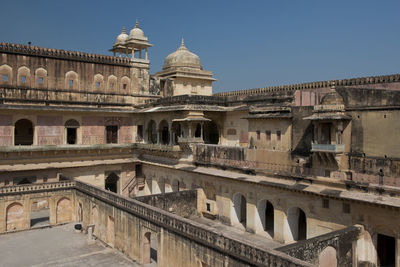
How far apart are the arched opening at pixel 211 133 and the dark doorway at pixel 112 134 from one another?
594 centimetres

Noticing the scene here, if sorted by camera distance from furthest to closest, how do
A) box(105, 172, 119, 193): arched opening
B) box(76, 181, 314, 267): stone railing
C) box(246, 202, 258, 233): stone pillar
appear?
box(105, 172, 119, 193): arched opening → box(246, 202, 258, 233): stone pillar → box(76, 181, 314, 267): stone railing

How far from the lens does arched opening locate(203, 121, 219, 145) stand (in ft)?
76.3

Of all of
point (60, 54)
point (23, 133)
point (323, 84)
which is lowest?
point (23, 133)

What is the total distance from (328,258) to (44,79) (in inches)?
729

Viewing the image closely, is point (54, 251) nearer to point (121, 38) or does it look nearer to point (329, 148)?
point (329, 148)

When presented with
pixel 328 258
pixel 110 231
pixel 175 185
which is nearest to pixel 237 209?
pixel 175 185

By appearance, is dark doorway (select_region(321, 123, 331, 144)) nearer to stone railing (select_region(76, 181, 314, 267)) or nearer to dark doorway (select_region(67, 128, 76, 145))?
stone railing (select_region(76, 181, 314, 267))

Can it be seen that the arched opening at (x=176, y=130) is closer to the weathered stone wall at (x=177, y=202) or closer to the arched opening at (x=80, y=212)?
the weathered stone wall at (x=177, y=202)

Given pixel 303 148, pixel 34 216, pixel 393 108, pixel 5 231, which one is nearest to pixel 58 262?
pixel 5 231

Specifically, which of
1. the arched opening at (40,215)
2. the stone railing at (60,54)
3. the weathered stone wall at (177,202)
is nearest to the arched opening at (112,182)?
the arched opening at (40,215)

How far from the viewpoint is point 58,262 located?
13453 mm

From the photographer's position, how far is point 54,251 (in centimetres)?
1465

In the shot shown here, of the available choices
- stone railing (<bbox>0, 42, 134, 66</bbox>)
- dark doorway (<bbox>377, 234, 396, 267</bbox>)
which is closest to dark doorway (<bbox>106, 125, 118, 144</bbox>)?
stone railing (<bbox>0, 42, 134, 66</bbox>)

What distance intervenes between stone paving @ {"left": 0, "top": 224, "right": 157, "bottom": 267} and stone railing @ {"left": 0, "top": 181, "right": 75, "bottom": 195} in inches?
75.6
